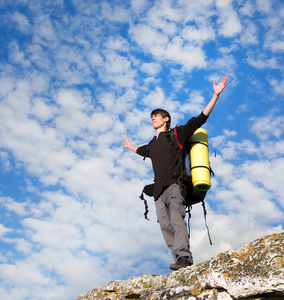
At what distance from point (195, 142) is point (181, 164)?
2.67 ft

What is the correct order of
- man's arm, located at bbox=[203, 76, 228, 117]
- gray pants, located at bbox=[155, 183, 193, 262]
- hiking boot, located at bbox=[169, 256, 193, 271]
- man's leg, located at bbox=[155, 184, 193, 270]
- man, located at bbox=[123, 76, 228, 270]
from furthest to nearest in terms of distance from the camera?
man's arm, located at bbox=[203, 76, 228, 117], man, located at bbox=[123, 76, 228, 270], gray pants, located at bbox=[155, 183, 193, 262], man's leg, located at bbox=[155, 184, 193, 270], hiking boot, located at bbox=[169, 256, 193, 271]

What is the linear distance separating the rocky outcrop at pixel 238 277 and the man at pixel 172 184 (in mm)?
1683

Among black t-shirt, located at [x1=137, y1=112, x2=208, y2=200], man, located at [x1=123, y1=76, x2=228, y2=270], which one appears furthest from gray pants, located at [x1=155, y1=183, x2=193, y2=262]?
black t-shirt, located at [x1=137, y1=112, x2=208, y2=200]

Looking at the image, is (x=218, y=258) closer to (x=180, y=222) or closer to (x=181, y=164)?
(x=180, y=222)

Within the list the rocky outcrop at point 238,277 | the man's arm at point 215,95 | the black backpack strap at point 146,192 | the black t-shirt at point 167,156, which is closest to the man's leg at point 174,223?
the black t-shirt at point 167,156

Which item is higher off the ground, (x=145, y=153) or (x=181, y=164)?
(x=145, y=153)

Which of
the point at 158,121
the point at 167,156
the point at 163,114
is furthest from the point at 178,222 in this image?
the point at 163,114

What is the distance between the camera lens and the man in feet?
21.6

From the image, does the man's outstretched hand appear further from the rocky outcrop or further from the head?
the rocky outcrop

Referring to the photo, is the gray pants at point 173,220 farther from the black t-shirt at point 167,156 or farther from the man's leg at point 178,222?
the black t-shirt at point 167,156

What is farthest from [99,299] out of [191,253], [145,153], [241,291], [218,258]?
[145,153]

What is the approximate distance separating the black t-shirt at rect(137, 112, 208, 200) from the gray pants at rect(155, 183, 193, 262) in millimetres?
195

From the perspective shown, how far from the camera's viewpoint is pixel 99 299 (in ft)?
20.4

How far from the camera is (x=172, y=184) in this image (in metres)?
7.34
